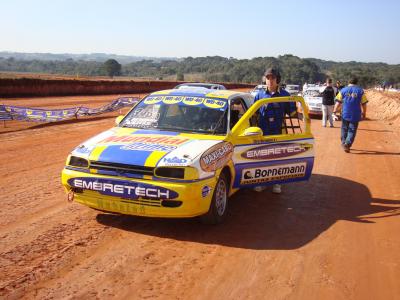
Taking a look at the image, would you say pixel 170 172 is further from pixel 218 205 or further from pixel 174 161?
pixel 218 205

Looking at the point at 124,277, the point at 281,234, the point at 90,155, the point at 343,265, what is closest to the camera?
the point at 124,277

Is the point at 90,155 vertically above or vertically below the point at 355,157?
above

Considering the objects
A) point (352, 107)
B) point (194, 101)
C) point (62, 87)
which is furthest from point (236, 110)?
point (62, 87)

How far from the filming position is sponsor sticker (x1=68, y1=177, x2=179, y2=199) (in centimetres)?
485

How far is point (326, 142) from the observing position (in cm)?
1352

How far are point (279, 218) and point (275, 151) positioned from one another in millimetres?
955

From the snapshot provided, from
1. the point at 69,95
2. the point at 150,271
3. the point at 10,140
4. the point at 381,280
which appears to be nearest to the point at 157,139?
the point at 150,271

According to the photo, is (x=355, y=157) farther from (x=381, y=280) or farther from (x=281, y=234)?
(x=381, y=280)

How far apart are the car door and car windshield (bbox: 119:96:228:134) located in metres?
0.32

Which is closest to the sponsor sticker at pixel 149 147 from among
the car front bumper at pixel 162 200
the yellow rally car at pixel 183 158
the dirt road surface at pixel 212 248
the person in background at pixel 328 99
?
the yellow rally car at pixel 183 158

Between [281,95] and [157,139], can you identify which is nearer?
[157,139]

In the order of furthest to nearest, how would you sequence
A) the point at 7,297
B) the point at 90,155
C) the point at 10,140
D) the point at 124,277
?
1. the point at 10,140
2. the point at 90,155
3. the point at 124,277
4. the point at 7,297

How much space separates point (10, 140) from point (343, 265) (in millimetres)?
10734

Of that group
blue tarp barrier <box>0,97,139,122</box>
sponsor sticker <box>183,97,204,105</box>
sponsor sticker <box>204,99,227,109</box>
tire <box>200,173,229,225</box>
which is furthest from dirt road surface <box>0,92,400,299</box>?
blue tarp barrier <box>0,97,139,122</box>
